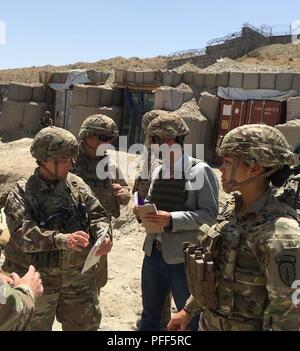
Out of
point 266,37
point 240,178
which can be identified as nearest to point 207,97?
point 240,178

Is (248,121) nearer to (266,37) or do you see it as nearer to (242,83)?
(242,83)

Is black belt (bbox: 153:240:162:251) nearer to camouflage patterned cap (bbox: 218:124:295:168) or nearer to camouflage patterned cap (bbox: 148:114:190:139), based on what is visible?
camouflage patterned cap (bbox: 148:114:190:139)

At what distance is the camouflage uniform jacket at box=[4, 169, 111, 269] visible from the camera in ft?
8.55

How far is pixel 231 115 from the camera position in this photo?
10375mm

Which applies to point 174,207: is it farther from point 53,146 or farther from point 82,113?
point 82,113

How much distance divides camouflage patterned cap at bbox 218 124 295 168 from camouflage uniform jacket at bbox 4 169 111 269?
1.04 metres

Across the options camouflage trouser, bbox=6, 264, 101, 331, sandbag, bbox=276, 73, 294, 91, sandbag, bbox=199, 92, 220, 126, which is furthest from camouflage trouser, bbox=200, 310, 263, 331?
sandbag, bbox=276, 73, 294, 91

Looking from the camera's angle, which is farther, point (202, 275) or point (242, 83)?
point (242, 83)

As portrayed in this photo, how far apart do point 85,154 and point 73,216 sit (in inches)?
42.8

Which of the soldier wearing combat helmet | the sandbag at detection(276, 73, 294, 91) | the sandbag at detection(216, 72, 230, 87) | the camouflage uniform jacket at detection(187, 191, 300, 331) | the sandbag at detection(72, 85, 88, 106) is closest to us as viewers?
the camouflage uniform jacket at detection(187, 191, 300, 331)

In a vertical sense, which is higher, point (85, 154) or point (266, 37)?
point (266, 37)

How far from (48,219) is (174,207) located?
80 cm

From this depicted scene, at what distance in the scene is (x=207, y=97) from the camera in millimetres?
10586
